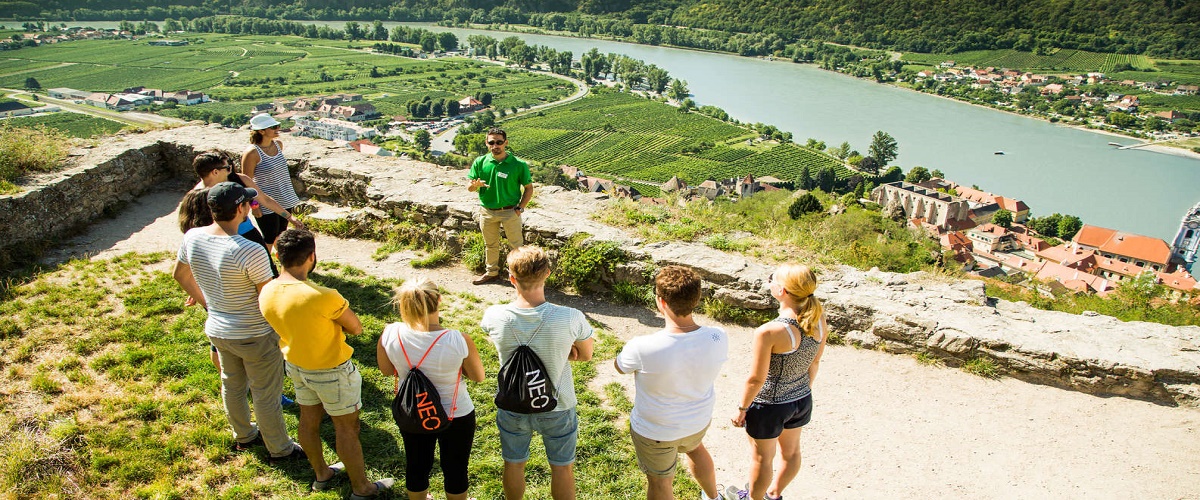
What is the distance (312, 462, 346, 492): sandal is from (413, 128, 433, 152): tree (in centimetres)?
4427

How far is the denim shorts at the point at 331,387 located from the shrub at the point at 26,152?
6.18 m

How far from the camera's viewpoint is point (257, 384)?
3520 millimetres

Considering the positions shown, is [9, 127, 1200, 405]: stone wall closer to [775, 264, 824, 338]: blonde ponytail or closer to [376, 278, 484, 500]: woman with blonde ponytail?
[775, 264, 824, 338]: blonde ponytail

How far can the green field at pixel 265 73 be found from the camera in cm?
5956

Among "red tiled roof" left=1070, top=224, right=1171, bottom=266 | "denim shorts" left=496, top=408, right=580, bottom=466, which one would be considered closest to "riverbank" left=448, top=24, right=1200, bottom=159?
"red tiled roof" left=1070, top=224, right=1171, bottom=266

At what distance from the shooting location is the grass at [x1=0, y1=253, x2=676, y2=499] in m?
3.55

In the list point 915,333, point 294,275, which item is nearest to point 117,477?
point 294,275

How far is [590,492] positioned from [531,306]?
134 cm

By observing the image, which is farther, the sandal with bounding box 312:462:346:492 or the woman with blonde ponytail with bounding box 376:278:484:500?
the sandal with bounding box 312:462:346:492

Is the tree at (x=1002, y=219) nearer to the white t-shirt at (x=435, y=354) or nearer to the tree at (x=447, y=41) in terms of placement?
the white t-shirt at (x=435, y=354)

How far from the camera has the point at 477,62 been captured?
82.5 m

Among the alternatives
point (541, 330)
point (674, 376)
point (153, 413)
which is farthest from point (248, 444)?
point (674, 376)

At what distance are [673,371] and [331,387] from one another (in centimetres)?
163

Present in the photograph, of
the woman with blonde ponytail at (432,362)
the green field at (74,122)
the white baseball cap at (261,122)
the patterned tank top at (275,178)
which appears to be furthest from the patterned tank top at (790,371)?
the green field at (74,122)
